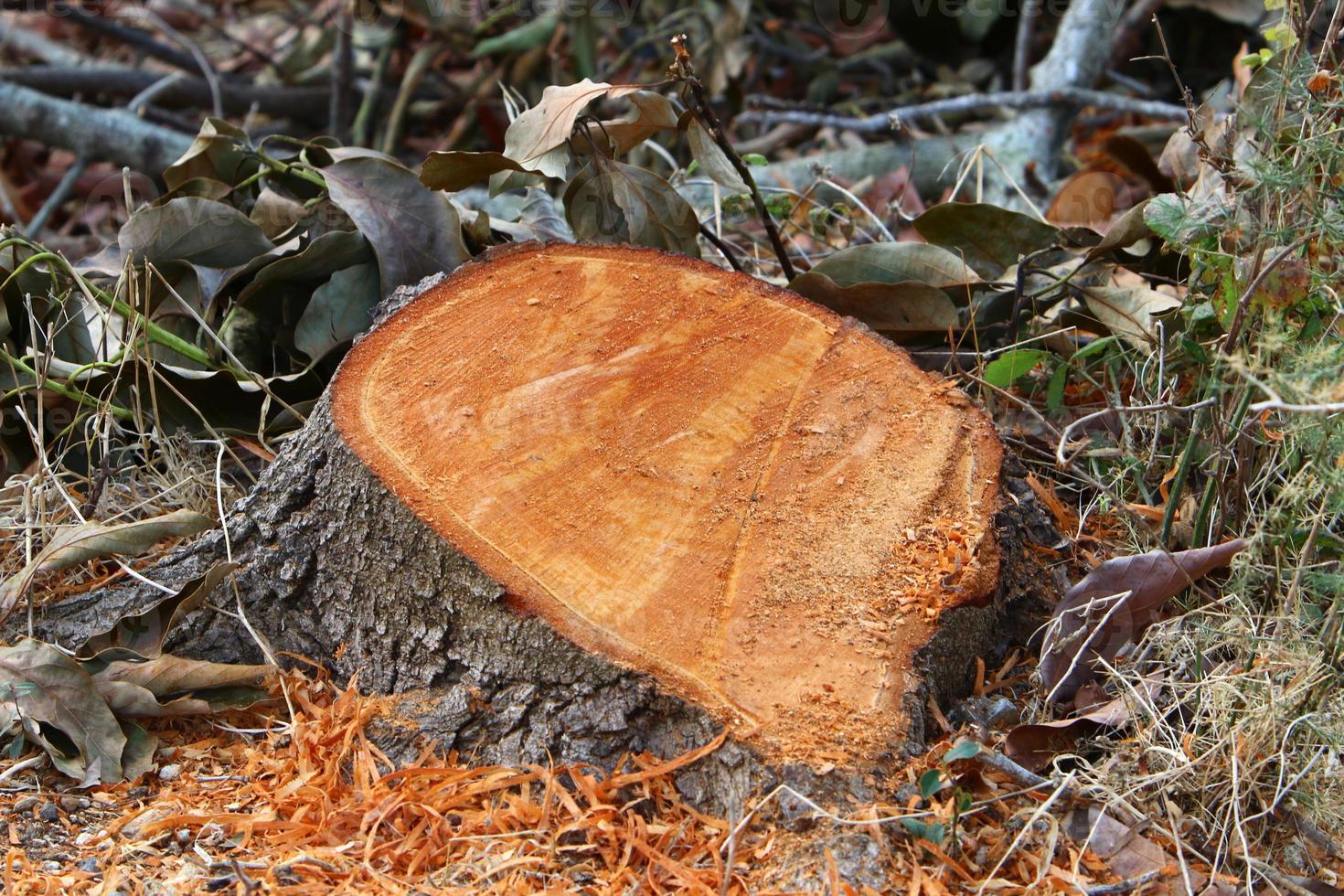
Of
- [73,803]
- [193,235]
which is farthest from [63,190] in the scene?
[73,803]

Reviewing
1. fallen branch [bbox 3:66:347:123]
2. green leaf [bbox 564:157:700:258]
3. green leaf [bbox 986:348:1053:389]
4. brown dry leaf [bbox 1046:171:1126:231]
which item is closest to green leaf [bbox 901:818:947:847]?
green leaf [bbox 986:348:1053:389]

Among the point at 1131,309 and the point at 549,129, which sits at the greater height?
the point at 549,129

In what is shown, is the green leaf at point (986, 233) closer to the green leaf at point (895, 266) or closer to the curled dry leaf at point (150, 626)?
the green leaf at point (895, 266)

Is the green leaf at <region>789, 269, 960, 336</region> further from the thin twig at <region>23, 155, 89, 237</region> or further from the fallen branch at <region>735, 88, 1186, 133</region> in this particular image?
the thin twig at <region>23, 155, 89, 237</region>

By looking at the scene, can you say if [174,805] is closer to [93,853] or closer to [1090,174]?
[93,853]

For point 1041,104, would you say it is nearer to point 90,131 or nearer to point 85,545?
point 85,545

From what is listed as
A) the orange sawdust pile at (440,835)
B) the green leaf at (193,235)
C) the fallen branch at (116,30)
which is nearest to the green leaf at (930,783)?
the orange sawdust pile at (440,835)
